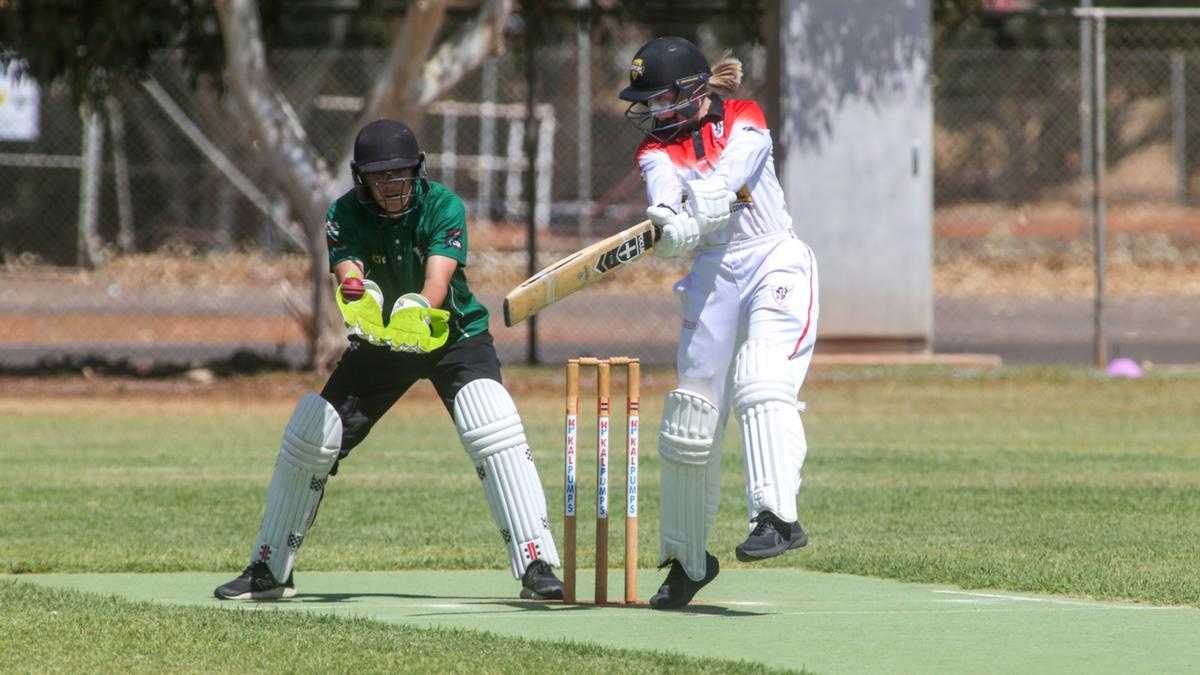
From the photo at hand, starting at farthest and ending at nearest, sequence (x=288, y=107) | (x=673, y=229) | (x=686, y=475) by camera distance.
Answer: (x=288, y=107)
(x=686, y=475)
(x=673, y=229)

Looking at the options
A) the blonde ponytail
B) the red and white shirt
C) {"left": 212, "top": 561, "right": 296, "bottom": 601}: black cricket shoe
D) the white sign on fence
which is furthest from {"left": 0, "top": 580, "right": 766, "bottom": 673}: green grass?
the white sign on fence

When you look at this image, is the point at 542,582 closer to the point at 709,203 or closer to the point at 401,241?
the point at 401,241

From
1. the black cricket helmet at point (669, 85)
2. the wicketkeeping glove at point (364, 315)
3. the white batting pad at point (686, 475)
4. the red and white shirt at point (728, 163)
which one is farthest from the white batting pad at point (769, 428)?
the wicketkeeping glove at point (364, 315)

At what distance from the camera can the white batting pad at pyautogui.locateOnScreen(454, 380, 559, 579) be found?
27.4 feet

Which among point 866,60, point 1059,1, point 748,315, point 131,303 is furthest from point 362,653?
point 1059,1

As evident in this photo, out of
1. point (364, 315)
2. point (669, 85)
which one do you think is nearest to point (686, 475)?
point (364, 315)

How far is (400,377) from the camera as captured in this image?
27.8 feet

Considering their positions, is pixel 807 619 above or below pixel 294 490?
below

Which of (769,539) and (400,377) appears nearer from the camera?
(769,539)

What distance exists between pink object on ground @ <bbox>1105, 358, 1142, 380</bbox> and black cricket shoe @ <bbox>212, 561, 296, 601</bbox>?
12112 millimetres

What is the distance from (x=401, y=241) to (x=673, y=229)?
1233mm

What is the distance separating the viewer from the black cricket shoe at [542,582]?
331 inches

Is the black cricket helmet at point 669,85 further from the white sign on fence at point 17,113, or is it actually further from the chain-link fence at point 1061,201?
the white sign on fence at point 17,113

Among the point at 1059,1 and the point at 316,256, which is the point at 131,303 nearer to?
the point at 316,256
